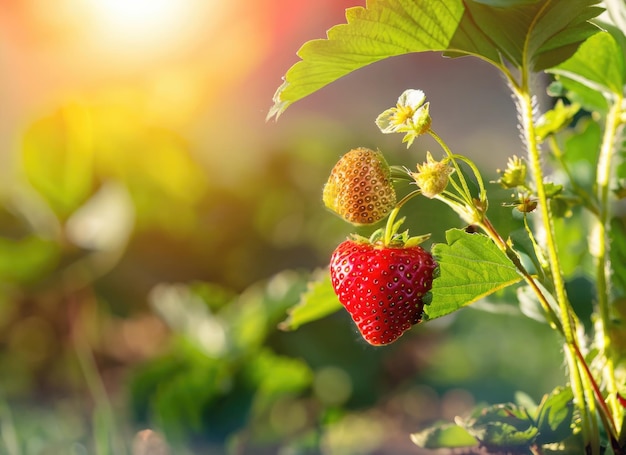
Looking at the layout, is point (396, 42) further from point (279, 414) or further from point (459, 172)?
point (279, 414)

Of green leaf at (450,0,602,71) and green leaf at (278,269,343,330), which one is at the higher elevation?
green leaf at (450,0,602,71)

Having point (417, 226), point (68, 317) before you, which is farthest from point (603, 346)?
point (68, 317)

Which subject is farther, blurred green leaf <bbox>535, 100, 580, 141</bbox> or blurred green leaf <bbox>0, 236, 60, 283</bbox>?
blurred green leaf <bbox>0, 236, 60, 283</bbox>

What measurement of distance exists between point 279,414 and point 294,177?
19cm

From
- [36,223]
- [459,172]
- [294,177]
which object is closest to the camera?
[459,172]

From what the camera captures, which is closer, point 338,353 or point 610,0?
point 610,0

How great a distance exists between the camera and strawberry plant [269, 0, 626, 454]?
15 cm

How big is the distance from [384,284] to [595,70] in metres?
0.09

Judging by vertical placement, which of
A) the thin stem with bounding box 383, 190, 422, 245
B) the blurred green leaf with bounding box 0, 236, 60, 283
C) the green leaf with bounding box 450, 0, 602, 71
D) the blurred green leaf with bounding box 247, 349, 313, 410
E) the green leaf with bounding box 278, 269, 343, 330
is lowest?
the blurred green leaf with bounding box 247, 349, 313, 410

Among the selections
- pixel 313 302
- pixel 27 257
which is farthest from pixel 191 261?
pixel 313 302

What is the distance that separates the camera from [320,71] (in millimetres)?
153

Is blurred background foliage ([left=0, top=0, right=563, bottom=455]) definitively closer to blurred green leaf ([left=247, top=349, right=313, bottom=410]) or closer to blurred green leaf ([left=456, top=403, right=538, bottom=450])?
blurred green leaf ([left=247, top=349, right=313, bottom=410])

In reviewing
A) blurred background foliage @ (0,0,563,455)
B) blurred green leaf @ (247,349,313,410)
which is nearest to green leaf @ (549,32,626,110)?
blurred background foliage @ (0,0,563,455)

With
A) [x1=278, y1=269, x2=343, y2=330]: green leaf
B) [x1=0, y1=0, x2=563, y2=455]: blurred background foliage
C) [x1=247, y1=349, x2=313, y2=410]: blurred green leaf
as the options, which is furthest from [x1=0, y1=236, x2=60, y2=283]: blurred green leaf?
[x1=278, y1=269, x2=343, y2=330]: green leaf
